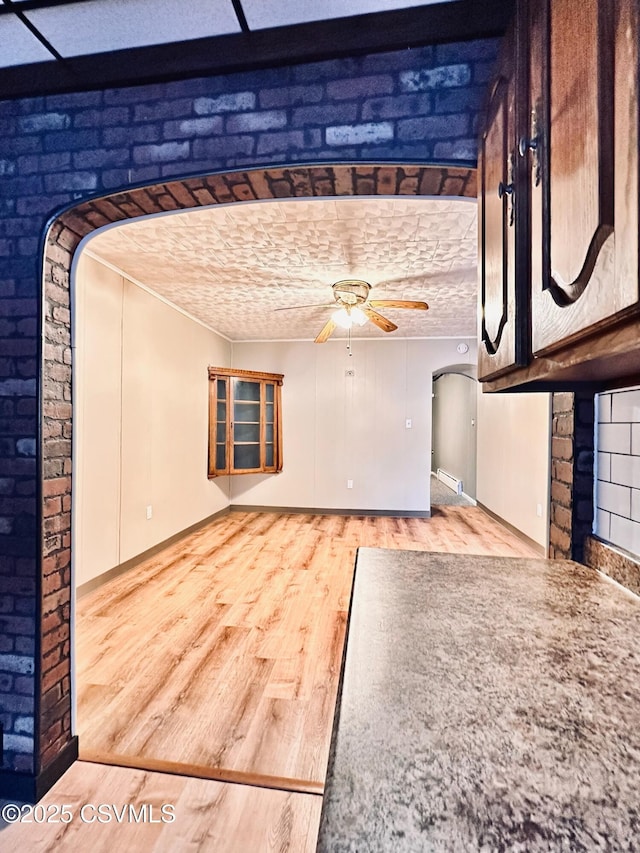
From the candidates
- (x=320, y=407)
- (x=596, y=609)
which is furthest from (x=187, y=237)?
(x=320, y=407)

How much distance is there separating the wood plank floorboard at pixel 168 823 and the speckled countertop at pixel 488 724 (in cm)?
93

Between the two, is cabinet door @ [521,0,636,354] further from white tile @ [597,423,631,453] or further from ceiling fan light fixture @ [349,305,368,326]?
ceiling fan light fixture @ [349,305,368,326]

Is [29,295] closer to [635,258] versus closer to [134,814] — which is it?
[635,258]

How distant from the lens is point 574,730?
0.55m

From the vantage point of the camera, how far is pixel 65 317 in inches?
58.5

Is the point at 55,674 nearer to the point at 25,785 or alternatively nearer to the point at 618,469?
Answer: the point at 25,785

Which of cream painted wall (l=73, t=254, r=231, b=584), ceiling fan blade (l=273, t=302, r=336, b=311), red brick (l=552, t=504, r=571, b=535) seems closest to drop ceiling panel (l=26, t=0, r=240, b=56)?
cream painted wall (l=73, t=254, r=231, b=584)

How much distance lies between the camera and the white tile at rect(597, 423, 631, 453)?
1058mm

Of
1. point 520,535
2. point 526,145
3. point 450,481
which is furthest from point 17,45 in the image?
point 450,481

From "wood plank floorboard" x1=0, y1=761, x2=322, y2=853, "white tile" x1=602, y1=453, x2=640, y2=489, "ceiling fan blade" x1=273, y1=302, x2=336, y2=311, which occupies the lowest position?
"wood plank floorboard" x1=0, y1=761, x2=322, y2=853

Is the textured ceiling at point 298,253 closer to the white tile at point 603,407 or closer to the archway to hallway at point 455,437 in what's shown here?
the white tile at point 603,407

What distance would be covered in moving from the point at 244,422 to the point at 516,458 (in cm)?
331

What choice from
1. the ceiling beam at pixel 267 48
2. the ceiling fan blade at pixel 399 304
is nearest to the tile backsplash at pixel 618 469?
the ceiling beam at pixel 267 48

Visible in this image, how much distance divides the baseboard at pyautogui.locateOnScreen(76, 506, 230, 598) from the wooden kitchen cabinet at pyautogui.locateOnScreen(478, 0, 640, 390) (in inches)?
126
